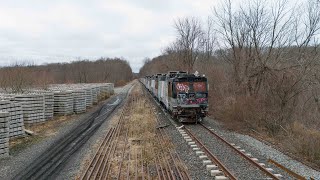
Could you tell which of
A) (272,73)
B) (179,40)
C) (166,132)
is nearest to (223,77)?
(272,73)

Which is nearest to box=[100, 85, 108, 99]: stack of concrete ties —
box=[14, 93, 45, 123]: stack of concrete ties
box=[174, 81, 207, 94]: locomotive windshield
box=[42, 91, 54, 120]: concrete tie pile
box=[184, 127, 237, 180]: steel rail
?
box=[42, 91, 54, 120]: concrete tie pile

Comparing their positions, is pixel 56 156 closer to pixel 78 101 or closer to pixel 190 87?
pixel 190 87

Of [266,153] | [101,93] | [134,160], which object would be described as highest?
[101,93]

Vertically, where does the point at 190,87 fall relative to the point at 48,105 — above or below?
above

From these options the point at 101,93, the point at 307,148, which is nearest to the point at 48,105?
the point at 307,148

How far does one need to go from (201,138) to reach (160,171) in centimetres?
510

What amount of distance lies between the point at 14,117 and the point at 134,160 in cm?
771

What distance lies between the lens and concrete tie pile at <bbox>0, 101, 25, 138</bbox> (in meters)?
14.3

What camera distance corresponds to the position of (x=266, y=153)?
442 inches

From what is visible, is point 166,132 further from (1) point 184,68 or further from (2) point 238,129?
(1) point 184,68

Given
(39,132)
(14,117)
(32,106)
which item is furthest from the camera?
(32,106)

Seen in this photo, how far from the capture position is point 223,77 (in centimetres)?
2772

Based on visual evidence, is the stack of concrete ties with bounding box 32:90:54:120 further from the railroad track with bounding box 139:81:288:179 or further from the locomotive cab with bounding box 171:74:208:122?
the railroad track with bounding box 139:81:288:179

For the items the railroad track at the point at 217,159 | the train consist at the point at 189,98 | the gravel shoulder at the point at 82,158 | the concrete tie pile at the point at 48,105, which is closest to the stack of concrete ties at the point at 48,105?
the concrete tie pile at the point at 48,105
